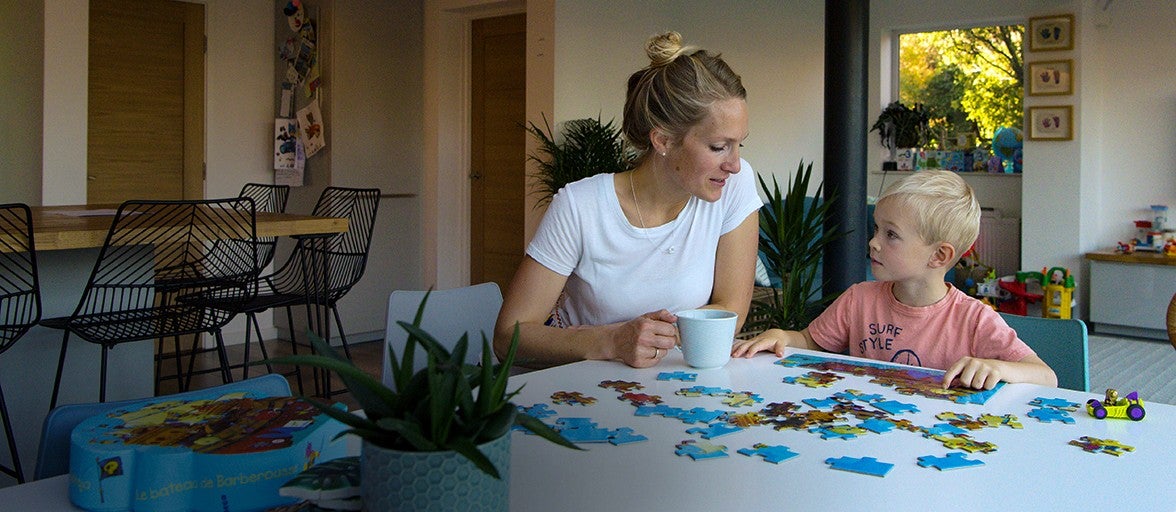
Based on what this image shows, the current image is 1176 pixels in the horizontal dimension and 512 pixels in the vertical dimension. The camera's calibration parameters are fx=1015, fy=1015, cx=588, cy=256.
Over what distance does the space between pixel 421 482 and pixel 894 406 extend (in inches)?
36.7

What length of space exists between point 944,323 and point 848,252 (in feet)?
8.83

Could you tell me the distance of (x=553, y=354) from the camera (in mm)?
2008

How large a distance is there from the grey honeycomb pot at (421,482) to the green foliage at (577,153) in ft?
16.1

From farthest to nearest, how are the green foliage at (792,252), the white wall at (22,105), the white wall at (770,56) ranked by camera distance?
the white wall at (770,56), the white wall at (22,105), the green foliage at (792,252)

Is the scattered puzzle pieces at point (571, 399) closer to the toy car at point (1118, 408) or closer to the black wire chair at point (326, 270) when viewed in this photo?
the toy car at point (1118, 408)

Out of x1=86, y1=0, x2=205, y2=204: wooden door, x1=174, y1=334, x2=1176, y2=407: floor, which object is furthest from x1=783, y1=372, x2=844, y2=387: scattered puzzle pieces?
x1=86, y1=0, x2=205, y2=204: wooden door

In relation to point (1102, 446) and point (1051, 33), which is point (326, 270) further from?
point (1051, 33)

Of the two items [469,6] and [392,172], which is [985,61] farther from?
[392,172]

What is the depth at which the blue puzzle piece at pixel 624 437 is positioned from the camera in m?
1.35

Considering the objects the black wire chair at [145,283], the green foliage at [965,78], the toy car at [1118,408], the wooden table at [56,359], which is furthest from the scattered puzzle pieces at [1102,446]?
the green foliage at [965,78]

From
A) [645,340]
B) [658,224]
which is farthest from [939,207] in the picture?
[645,340]

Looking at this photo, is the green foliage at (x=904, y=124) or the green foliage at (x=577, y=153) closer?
the green foliage at (x=577, y=153)

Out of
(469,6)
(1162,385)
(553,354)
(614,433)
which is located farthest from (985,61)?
(614,433)

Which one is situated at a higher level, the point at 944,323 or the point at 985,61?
the point at 985,61
